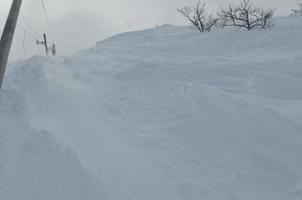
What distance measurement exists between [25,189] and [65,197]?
0.79m

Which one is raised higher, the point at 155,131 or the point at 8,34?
the point at 8,34

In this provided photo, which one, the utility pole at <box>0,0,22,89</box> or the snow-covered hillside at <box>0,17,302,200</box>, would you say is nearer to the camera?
the snow-covered hillside at <box>0,17,302,200</box>

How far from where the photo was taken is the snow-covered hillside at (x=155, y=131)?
780 centimetres

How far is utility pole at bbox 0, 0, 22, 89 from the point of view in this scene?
10.5 metres

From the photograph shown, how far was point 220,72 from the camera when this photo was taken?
15.0 metres

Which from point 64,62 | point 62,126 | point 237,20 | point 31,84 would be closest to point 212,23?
point 237,20

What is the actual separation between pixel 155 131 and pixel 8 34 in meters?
4.43

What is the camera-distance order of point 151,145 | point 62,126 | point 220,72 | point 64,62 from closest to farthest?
point 151,145
point 62,126
point 220,72
point 64,62

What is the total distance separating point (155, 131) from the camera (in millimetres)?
10133

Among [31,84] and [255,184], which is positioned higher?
[31,84]

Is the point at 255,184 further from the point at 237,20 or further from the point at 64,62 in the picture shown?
the point at 237,20

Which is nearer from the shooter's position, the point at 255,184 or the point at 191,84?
the point at 255,184

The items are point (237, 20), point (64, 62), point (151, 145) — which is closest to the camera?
point (151, 145)

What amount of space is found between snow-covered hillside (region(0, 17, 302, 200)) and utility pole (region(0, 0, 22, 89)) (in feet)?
4.23
